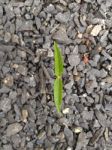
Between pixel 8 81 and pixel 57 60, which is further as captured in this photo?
pixel 8 81

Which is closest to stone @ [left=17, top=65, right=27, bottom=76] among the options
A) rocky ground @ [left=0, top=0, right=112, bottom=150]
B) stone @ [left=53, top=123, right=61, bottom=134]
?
rocky ground @ [left=0, top=0, right=112, bottom=150]

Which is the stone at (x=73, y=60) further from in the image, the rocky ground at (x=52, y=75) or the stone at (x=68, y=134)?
the stone at (x=68, y=134)

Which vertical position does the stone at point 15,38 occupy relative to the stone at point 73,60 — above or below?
above

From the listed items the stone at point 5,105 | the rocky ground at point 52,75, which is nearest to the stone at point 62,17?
the rocky ground at point 52,75

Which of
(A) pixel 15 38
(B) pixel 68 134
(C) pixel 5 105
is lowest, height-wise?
(B) pixel 68 134

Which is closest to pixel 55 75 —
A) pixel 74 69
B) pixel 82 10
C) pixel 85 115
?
pixel 74 69

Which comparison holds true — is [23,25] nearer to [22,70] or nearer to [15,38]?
[15,38]

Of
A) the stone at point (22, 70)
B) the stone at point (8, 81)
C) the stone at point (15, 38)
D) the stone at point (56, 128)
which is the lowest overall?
the stone at point (56, 128)

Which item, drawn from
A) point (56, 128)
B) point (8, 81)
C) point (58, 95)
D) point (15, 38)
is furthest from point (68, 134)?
point (15, 38)

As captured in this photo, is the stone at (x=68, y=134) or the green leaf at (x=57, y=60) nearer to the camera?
the green leaf at (x=57, y=60)

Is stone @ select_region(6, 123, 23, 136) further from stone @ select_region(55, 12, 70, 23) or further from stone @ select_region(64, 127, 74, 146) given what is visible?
stone @ select_region(55, 12, 70, 23)
